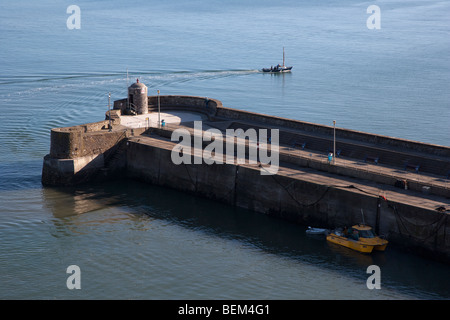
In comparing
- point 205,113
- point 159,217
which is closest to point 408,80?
point 205,113

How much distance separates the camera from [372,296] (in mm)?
42781

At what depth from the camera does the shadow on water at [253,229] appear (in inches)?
1788

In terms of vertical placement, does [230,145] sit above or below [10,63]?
below

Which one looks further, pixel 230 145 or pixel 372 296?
pixel 230 145

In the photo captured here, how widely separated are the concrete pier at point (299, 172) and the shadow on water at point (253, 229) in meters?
1.07

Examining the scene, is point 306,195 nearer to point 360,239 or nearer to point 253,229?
point 253,229

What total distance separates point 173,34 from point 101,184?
114 meters

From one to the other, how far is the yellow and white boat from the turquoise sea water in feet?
3.17

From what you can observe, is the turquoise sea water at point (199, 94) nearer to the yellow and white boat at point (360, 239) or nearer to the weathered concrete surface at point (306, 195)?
the yellow and white boat at point (360, 239)

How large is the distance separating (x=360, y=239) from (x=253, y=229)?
971 cm

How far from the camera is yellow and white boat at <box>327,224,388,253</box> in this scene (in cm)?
4831

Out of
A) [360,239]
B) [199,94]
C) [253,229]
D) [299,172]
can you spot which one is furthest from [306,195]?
[199,94]

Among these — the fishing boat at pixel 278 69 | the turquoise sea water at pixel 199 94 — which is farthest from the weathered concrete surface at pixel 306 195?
the fishing boat at pixel 278 69
